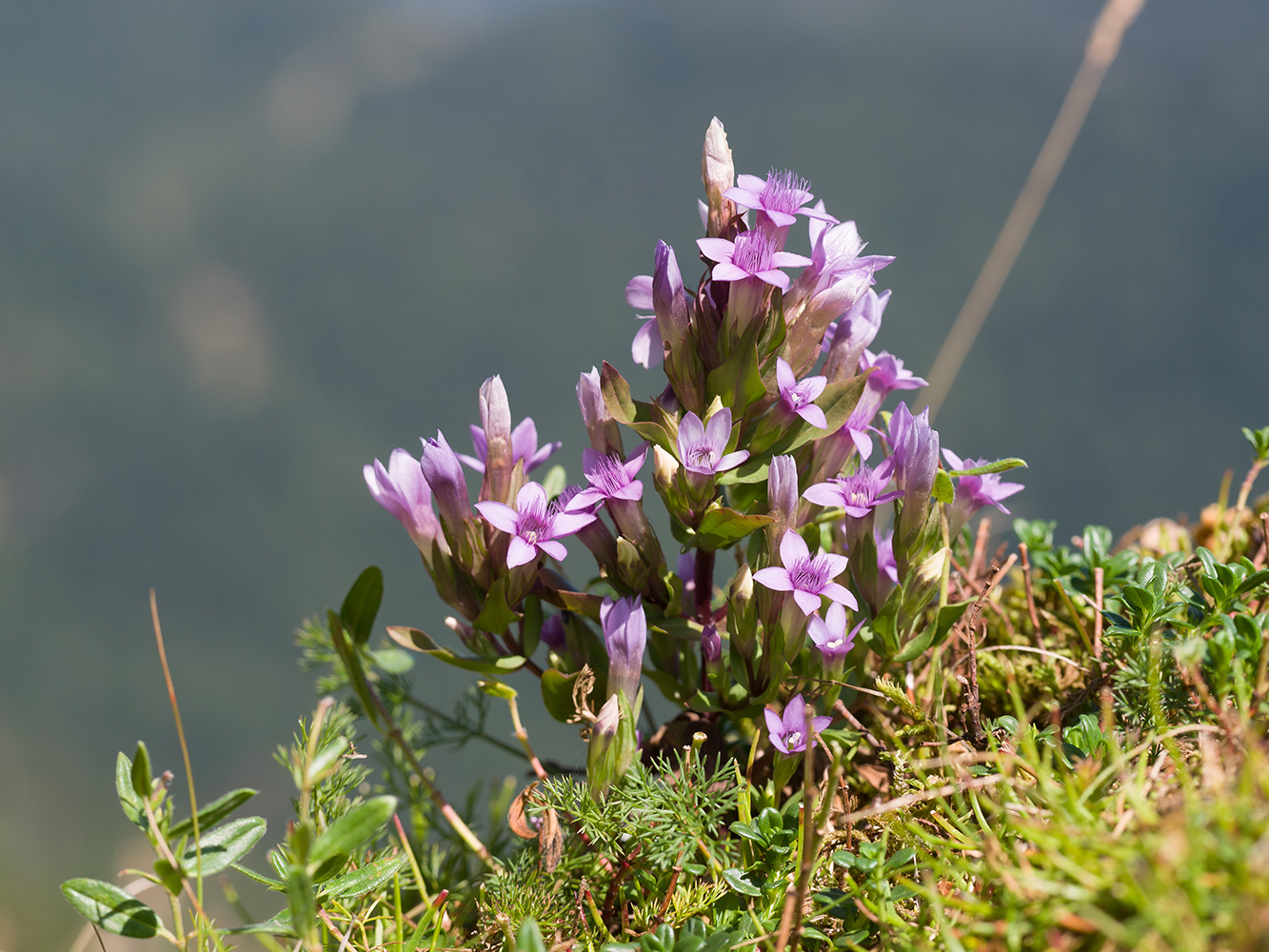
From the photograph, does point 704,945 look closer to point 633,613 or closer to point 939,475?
point 633,613

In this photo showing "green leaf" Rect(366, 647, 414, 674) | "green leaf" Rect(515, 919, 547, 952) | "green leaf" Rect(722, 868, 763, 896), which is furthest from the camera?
"green leaf" Rect(366, 647, 414, 674)

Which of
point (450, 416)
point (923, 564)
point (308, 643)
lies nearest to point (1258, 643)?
point (923, 564)

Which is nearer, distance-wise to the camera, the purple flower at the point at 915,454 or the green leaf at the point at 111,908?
the green leaf at the point at 111,908

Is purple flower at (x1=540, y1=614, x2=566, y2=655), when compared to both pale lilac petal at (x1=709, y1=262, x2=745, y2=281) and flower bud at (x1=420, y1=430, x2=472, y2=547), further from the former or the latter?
pale lilac petal at (x1=709, y1=262, x2=745, y2=281)

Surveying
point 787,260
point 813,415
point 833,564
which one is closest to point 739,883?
point 833,564

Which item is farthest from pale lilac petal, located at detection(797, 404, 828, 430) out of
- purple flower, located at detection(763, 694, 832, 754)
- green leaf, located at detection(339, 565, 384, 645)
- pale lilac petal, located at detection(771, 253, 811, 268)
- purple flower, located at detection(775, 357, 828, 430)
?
green leaf, located at detection(339, 565, 384, 645)

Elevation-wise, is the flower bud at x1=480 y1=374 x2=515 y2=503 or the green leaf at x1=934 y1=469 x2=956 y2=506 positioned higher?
the green leaf at x1=934 y1=469 x2=956 y2=506

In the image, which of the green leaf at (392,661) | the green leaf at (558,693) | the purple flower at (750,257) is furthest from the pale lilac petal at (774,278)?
the green leaf at (392,661)

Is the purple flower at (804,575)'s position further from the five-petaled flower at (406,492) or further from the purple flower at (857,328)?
the five-petaled flower at (406,492)
